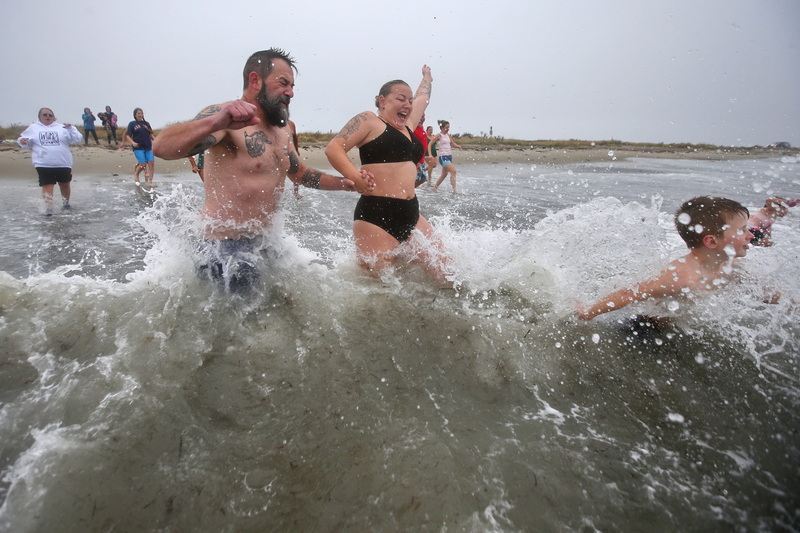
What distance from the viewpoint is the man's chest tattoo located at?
279cm

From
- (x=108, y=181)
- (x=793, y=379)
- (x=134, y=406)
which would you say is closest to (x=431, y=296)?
(x=134, y=406)

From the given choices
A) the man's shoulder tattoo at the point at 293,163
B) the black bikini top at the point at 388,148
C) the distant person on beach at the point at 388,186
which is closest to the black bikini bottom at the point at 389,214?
the distant person on beach at the point at 388,186

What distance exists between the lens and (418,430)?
2.08 m

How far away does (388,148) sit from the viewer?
3.40 meters

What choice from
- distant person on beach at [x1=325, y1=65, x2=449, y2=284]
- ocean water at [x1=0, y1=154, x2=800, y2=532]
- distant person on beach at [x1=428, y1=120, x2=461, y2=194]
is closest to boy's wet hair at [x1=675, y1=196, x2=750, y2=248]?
ocean water at [x1=0, y1=154, x2=800, y2=532]

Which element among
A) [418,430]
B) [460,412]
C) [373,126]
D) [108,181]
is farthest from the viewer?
[108,181]

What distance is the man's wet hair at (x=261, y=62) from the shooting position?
2818mm

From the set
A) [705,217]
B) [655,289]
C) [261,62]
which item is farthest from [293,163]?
[705,217]

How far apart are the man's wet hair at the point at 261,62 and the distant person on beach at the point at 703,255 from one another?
9.28ft

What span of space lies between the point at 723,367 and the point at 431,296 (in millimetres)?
2031

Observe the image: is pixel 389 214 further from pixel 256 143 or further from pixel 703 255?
pixel 703 255

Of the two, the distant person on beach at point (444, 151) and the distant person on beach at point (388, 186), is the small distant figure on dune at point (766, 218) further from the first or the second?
the distant person on beach at point (444, 151)

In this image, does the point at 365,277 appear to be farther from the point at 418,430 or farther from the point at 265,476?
the point at 265,476

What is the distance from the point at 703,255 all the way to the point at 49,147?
9.25 m
